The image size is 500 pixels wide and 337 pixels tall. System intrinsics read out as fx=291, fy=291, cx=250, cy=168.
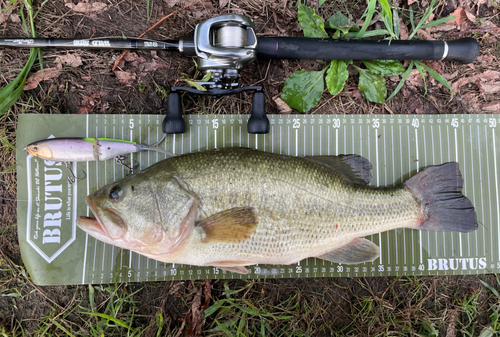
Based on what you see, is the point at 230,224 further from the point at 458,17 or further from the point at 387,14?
the point at 458,17

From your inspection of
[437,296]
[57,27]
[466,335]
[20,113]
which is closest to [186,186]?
[20,113]

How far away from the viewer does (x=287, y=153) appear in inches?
120

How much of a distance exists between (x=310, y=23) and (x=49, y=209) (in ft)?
10.8

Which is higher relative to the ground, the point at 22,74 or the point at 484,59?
the point at 484,59

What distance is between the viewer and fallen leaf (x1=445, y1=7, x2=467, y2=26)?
126 inches

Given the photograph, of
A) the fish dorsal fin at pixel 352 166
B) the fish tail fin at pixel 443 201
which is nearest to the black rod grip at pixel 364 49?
the fish dorsal fin at pixel 352 166

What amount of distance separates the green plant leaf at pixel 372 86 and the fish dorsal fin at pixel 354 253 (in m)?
1.50

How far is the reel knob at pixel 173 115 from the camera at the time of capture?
2803 mm

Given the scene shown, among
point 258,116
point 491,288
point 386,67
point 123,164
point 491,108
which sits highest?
point 386,67

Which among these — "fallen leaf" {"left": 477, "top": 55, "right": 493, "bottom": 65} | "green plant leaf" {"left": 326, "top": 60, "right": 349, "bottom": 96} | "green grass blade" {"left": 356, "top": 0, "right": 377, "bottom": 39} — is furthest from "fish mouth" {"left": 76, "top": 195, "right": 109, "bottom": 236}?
"fallen leaf" {"left": 477, "top": 55, "right": 493, "bottom": 65}

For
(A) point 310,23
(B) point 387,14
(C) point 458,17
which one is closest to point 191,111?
(A) point 310,23

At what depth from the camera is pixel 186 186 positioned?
2.38m

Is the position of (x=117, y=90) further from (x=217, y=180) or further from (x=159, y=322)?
(x=159, y=322)

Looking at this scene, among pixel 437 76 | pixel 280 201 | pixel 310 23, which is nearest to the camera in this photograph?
pixel 280 201
